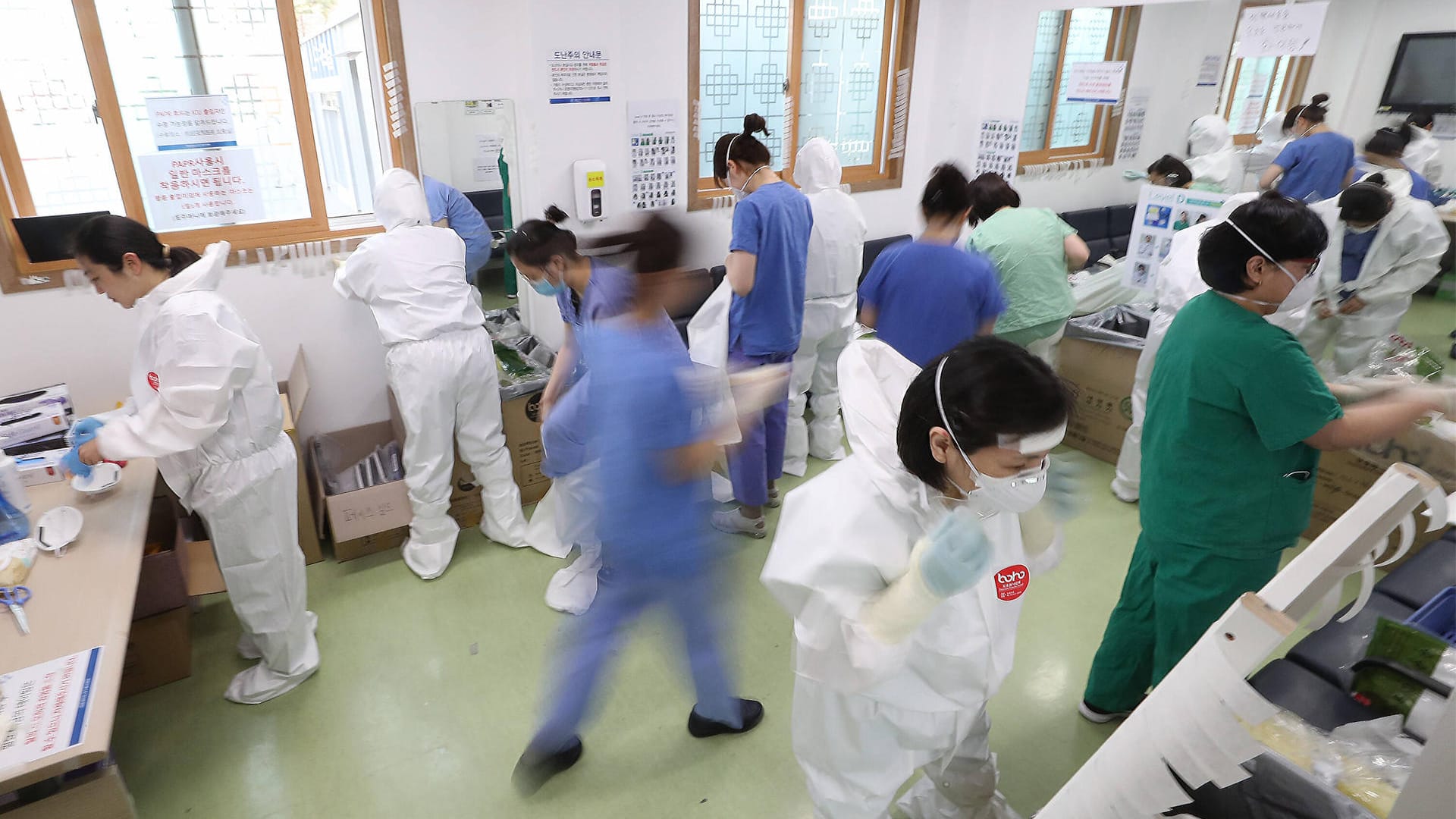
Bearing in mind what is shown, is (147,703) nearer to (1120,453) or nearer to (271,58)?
(271,58)

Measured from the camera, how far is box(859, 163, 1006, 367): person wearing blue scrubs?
2.55m

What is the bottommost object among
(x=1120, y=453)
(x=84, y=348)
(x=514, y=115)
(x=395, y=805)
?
(x=395, y=805)

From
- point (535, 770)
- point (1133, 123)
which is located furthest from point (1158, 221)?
point (535, 770)

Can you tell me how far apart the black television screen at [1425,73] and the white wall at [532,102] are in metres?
0.04

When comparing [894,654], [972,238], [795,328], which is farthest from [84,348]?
[972,238]

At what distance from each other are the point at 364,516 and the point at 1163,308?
11.1ft

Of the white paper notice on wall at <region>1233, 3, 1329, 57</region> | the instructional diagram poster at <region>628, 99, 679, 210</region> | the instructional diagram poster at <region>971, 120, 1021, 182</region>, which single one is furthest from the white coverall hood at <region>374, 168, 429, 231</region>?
the white paper notice on wall at <region>1233, 3, 1329, 57</region>

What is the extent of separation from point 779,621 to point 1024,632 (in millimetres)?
881

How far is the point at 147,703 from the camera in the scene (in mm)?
2410

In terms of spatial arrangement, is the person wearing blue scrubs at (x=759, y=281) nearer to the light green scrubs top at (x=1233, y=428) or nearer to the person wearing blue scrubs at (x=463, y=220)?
the person wearing blue scrubs at (x=463, y=220)

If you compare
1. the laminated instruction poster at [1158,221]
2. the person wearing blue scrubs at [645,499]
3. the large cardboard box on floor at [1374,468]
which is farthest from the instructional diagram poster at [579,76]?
the large cardboard box on floor at [1374,468]

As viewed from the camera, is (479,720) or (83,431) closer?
(83,431)

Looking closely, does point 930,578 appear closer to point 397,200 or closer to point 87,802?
point 87,802

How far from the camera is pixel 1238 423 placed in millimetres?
1740
